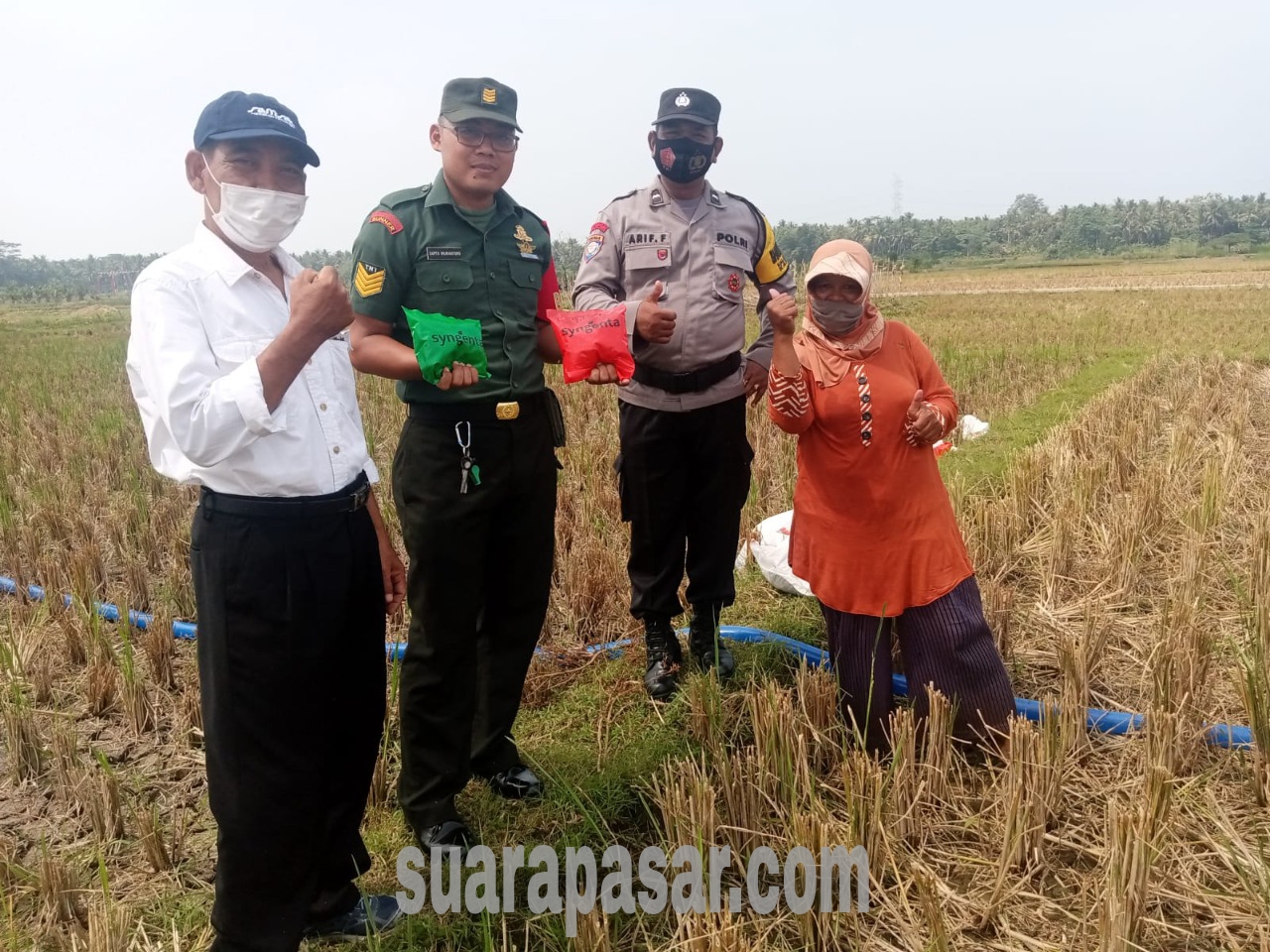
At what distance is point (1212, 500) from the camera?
432cm

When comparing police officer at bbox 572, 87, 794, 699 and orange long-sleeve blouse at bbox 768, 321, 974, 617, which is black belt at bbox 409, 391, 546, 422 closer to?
police officer at bbox 572, 87, 794, 699

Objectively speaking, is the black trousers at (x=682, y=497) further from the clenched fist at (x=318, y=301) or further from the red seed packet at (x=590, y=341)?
the clenched fist at (x=318, y=301)

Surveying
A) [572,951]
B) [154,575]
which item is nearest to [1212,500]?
[572,951]

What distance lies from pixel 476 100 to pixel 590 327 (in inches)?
29.4

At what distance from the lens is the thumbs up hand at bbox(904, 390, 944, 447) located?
2.69 m

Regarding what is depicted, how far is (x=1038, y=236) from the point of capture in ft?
239

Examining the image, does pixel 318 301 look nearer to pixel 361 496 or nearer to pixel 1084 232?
pixel 361 496

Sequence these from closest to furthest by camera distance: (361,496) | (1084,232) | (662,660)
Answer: (361,496) → (662,660) → (1084,232)

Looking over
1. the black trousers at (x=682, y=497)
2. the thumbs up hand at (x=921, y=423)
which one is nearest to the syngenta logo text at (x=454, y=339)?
the black trousers at (x=682, y=497)

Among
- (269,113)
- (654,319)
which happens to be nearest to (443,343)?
(269,113)

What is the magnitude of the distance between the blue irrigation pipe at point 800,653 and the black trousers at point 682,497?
335 millimetres

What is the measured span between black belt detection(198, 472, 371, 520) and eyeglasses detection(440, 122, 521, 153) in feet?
3.62

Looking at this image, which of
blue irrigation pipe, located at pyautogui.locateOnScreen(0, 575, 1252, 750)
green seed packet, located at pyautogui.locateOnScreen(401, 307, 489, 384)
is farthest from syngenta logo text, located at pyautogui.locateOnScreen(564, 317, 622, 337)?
blue irrigation pipe, located at pyautogui.locateOnScreen(0, 575, 1252, 750)

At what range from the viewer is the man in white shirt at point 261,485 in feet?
5.56
